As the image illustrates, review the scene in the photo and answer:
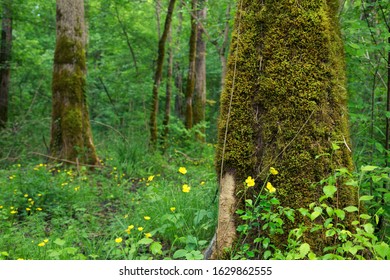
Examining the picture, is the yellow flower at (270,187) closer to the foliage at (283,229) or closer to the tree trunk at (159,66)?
the foliage at (283,229)

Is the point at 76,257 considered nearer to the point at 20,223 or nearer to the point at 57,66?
the point at 20,223

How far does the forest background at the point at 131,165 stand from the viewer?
126 inches

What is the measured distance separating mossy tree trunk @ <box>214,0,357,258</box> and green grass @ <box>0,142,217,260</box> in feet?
1.84

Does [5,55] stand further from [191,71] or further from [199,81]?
[199,81]

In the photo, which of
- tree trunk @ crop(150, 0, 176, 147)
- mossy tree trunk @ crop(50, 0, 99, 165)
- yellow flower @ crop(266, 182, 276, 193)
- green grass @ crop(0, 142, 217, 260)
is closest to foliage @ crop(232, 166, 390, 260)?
yellow flower @ crop(266, 182, 276, 193)

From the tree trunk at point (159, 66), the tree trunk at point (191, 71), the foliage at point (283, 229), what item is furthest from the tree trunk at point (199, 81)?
the foliage at point (283, 229)

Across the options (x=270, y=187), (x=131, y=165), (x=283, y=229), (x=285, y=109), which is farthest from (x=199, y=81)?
(x=270, y=187)

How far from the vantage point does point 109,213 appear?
186 inches

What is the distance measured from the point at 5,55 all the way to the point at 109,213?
9784 mm

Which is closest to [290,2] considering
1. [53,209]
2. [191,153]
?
[53,209]

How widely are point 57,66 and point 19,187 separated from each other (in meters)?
3.01

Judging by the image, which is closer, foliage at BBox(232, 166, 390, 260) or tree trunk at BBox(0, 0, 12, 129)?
foliage at BBox(232, 166, 390, 260)

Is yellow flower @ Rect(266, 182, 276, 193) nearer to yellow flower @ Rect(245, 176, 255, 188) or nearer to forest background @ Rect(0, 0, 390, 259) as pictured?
yellow flower @ Rect(245, 176, 255, 188)

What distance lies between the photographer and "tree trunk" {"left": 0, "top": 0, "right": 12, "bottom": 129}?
37.9 feet
